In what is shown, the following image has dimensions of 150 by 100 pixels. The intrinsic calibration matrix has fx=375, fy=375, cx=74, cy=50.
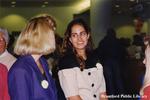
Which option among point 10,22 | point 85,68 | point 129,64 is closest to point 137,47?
point 129,64

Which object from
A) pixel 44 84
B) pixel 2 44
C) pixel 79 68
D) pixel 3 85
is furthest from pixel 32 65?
pixel 2 44

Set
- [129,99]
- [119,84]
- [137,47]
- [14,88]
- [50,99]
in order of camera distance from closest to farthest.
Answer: [14,88], [50,99], [119,84], [129,99], [137,47]

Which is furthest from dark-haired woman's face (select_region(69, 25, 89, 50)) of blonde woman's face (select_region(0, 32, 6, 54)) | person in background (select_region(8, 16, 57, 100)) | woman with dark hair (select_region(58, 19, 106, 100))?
blonde woman's face (select_region(0, 32, 6, 54))

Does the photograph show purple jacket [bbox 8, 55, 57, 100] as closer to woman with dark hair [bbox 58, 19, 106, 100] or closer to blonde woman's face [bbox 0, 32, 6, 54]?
woman with dark hair [bbox 58, 19, 106, 100]

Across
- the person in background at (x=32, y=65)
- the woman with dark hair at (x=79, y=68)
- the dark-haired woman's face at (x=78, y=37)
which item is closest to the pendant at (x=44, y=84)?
the person in background at (x=32, y=65)

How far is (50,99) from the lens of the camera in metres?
2.06

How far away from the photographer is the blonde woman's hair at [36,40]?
2.02 m

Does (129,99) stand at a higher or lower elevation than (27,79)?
lower

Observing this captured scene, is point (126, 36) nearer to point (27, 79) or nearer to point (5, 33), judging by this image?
point (5, 33)

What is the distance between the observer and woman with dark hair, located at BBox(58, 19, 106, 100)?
7.61 ft

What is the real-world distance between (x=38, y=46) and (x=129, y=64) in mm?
3247

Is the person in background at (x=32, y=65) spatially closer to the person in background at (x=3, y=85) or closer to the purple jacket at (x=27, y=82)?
the purple jacket at (x=27, y=82)

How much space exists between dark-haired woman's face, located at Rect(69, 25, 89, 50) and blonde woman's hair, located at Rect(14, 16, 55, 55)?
1.10ft

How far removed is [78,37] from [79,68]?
20 cm
